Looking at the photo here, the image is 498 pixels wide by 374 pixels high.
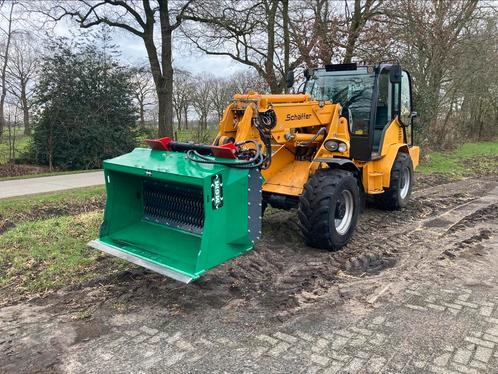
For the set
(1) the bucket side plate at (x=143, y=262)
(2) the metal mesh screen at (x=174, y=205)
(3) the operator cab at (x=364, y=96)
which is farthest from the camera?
(3) the operator cab at (x=364, y=96)

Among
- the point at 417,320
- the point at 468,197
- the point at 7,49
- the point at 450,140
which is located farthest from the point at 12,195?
the point at 450,140

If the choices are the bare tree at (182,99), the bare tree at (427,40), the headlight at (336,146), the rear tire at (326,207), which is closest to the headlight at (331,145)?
the headlight at (336,146)

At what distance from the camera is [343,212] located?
560cm

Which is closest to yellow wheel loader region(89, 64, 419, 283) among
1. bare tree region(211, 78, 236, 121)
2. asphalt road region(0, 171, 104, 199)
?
asphalt road region(0, 171, 104, 199)

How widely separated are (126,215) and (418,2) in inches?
527

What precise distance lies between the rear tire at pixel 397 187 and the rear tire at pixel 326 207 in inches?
78.6

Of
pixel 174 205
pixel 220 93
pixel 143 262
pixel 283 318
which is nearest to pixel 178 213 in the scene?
pixel 174 205

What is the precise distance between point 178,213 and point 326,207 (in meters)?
1.67

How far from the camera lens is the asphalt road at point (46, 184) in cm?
912

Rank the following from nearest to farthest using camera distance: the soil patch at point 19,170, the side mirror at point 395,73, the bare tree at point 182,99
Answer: the side mirror at point 395,73, the soil patch at point 19,170, the bare tree at point 182,99

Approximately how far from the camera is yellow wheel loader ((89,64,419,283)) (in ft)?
13.1

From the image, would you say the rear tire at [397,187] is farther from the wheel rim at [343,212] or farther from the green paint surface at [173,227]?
the green paint surface at [173,227]

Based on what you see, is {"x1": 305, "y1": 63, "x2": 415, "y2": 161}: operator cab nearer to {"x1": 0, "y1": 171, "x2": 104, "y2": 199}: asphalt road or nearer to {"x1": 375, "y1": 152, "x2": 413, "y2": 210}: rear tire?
{"x1": 375, "y1": 152, "x2": 413, "y2": 210}: rear tire

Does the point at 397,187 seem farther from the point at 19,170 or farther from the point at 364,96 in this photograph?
the point at 19,170
